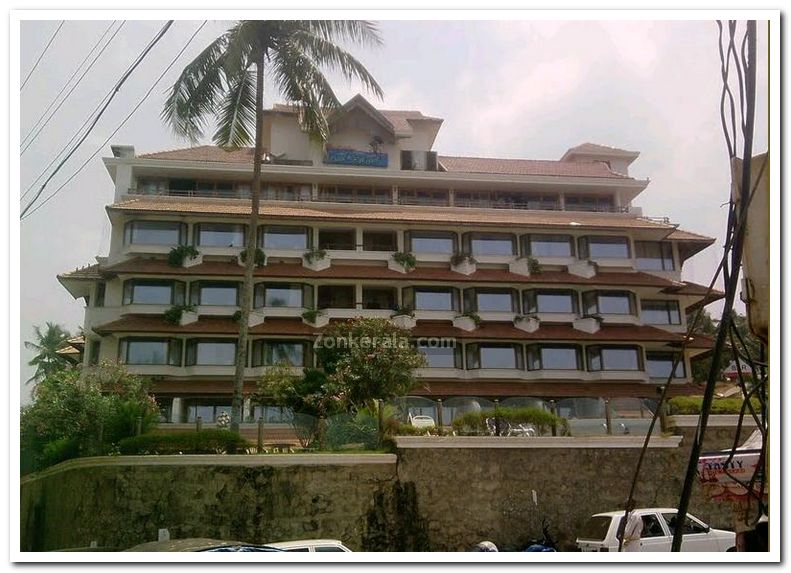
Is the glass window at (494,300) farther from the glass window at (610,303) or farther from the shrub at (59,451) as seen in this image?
the shrub at (59,451)

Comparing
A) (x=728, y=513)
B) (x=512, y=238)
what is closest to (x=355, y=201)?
(x=512, y=238)

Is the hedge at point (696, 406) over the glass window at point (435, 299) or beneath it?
beneath

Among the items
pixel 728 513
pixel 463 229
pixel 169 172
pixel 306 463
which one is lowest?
pixel 728 513

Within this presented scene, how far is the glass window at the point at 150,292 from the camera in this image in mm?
32625

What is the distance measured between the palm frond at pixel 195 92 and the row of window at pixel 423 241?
13.2 metres

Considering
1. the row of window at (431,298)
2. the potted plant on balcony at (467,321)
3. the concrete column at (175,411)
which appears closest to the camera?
the concrete column at (175,411)

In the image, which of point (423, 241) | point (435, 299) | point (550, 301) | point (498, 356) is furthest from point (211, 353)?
point (550, 301)

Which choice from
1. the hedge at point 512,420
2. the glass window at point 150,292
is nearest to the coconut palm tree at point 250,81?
the hedge at point 512,420

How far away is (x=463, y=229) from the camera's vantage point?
35500 millimetres

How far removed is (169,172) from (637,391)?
76.6 feet

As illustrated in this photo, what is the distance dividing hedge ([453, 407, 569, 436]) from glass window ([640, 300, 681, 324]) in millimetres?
18119

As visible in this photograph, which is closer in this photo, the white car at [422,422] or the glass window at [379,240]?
the white car at [422,422]
